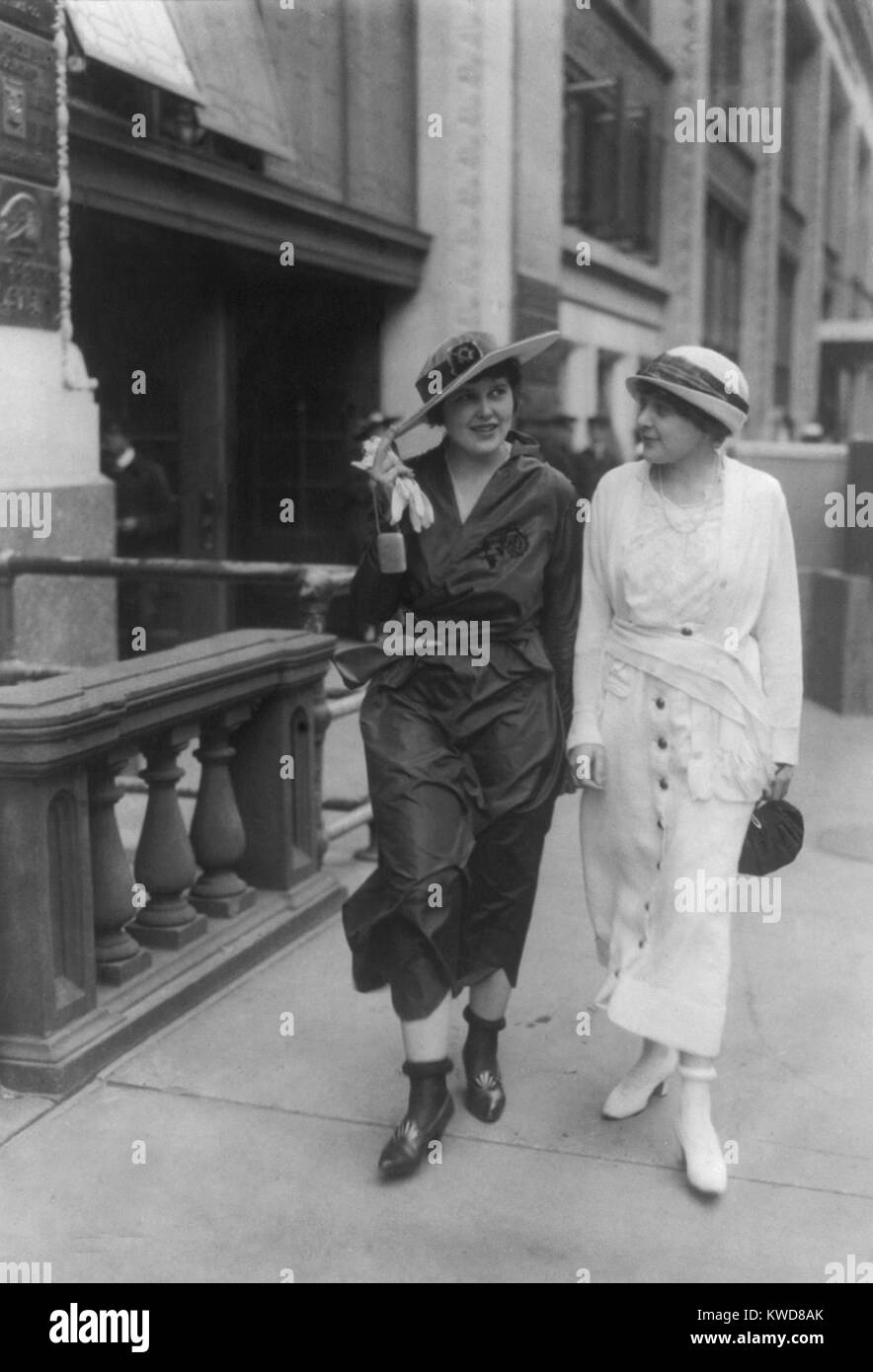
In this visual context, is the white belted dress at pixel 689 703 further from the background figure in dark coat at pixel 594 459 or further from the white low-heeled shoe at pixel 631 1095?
the background figure in dark coat at pixel 594 459

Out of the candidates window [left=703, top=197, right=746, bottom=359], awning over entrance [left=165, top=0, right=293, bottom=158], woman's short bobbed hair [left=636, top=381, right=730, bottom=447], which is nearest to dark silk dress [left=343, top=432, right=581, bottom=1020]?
woman's short bobbed hair [left=636, top=381, right=730, bottom=447]

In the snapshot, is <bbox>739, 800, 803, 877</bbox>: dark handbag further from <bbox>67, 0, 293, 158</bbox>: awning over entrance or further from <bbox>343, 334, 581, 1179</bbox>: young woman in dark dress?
<bbox>67, 0, 293, 158</bbox>: awning over entrance

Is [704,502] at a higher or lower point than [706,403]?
lower

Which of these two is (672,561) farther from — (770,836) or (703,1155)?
(703,1155)

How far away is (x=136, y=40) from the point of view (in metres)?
8.52

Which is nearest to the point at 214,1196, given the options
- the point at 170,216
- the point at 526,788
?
the point at 526,788

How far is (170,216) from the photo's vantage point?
30.1 ft

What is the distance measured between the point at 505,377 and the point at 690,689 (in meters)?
0.83

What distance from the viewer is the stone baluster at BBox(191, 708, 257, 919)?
4.94m

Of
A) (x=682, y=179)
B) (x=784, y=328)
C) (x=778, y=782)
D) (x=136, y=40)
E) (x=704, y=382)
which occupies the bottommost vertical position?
(x=778, y=782)

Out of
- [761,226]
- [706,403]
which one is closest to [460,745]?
[706,403]

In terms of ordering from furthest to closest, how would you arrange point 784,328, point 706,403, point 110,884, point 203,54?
point 784,328
point 203,54
point 110,884
point 706,403

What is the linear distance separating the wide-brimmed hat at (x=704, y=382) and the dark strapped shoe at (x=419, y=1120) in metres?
1.59
